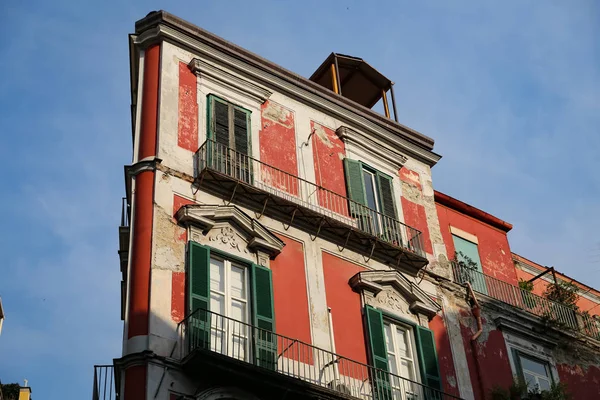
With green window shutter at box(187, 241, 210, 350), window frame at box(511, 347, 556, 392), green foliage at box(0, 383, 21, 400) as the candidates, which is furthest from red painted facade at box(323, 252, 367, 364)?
green foliage at box(0, 383, 21, 400)

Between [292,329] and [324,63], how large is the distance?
9.55 metres

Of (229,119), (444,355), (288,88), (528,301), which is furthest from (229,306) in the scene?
(528,301)

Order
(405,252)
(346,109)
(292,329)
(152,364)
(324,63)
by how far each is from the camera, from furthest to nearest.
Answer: (324,63)
(346,109)
(405,252)
(292,329)
(152,364)

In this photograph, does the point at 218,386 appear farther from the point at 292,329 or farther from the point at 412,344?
the point at 412,344

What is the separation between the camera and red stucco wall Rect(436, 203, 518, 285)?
23.5 m

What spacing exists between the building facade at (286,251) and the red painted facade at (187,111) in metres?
0.04

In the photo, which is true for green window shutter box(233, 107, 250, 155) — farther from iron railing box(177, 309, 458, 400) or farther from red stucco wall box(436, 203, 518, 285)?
red stucco wall box(436, 203, 518, 285)

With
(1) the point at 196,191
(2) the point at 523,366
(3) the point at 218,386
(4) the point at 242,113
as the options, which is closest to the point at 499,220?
(2) the point at 523,366

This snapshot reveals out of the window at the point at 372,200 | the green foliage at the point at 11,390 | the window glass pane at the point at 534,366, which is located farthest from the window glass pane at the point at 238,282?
the green foliage at the point at 11,390

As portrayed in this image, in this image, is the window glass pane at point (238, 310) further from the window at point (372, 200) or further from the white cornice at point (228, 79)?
the white cornice at point (228, 79)

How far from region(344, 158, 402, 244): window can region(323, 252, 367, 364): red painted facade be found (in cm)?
148

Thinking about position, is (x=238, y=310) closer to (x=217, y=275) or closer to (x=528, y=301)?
(x=217, y=275)

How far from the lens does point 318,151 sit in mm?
21109

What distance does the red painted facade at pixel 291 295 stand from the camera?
56.0 feet
